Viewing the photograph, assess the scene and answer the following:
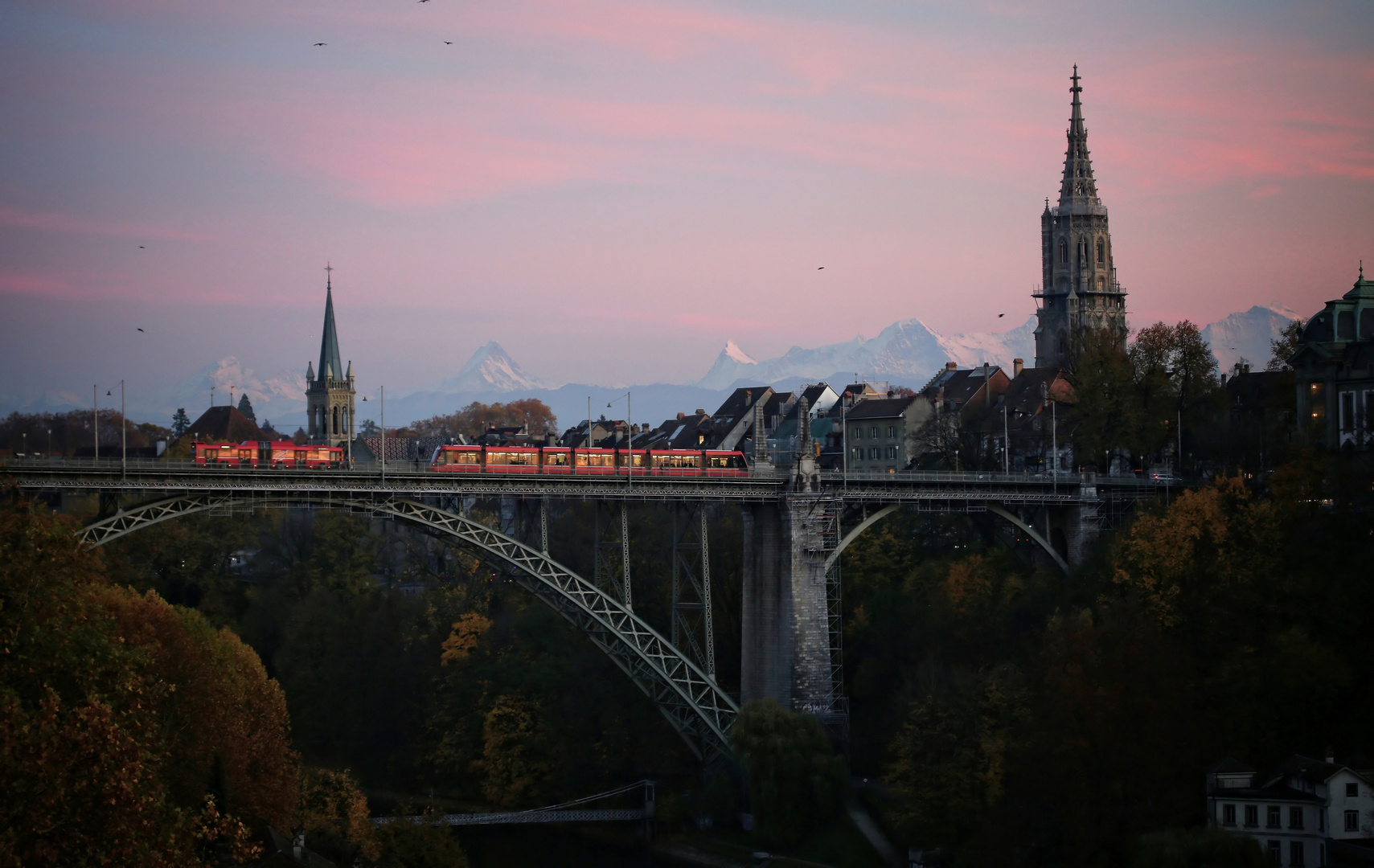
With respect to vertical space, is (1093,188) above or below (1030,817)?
above

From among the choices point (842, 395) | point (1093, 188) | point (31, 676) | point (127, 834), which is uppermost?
point (1093, 188)

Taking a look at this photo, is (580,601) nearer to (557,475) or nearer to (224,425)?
(557,475)

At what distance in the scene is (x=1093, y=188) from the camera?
4230 inches

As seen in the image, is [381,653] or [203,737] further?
[381,653]

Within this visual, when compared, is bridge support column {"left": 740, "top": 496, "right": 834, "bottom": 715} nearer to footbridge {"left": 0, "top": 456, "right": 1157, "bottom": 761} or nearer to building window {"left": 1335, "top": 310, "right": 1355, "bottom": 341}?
footbridge {"left": 0, "top": 456, "right": 1157, "bottom": 761}

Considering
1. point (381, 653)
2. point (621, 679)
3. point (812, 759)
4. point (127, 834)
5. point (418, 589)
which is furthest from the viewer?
point (418, 589)

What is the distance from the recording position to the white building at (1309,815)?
1597 inches

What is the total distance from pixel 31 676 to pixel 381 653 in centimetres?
5037

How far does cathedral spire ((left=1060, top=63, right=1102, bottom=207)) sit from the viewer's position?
10675 cm

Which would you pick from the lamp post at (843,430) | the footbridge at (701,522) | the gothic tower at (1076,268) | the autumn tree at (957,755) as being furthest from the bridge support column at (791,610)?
the gothic tower at (1076,268)

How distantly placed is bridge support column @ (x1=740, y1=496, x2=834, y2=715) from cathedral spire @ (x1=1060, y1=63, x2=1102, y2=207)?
54789 millimetres

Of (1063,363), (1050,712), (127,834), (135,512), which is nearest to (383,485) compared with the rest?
(135,512)

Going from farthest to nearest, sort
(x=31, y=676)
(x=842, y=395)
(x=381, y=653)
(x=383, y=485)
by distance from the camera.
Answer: (x=842, y=395) < (x=381, y=653) < (x=383, y=485) < (x=31, y=676)

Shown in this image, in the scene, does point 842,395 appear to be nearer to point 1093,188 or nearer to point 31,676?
point 1093,188
